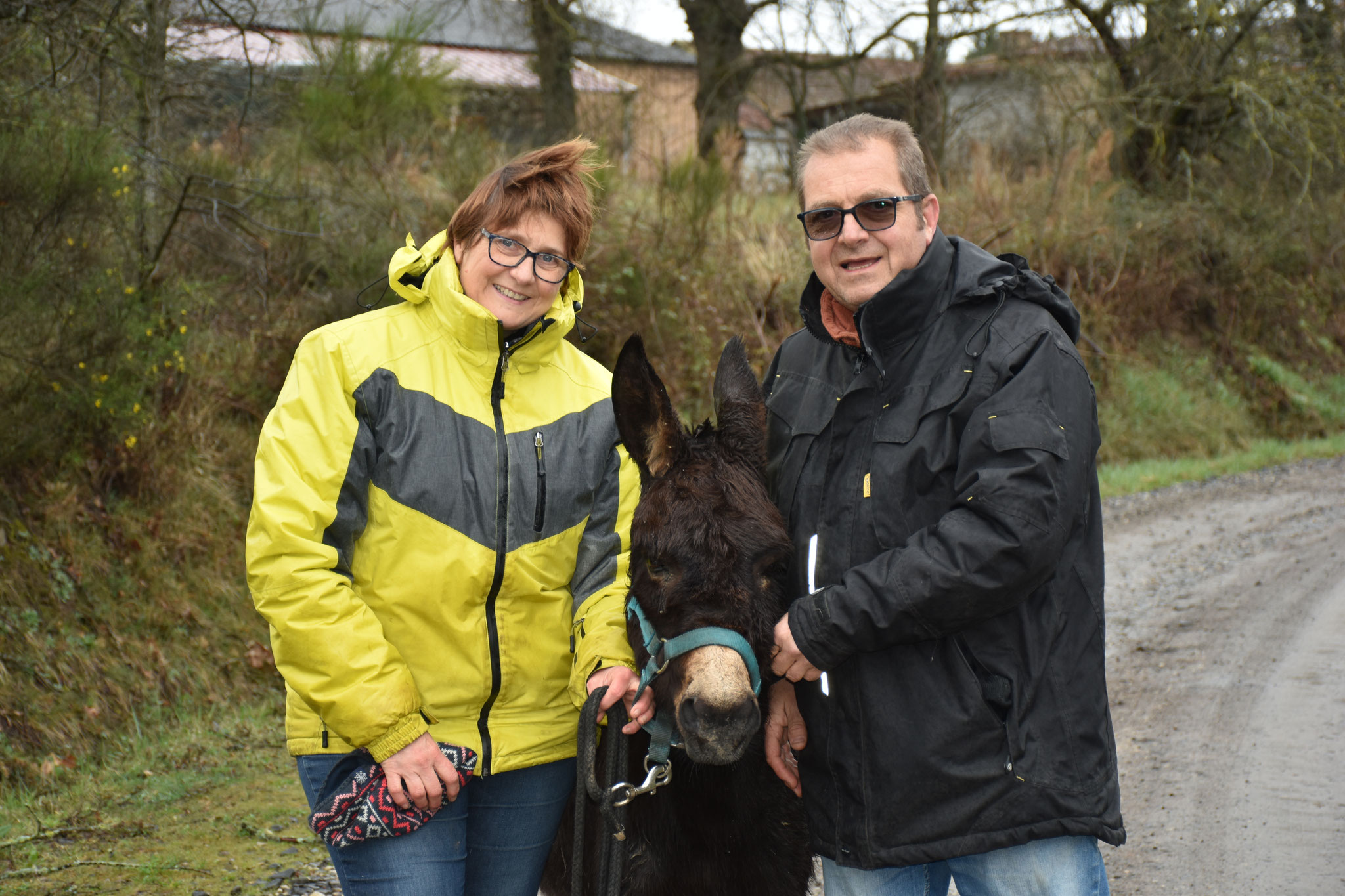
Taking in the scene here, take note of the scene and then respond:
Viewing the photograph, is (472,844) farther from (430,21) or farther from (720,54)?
(720,54)

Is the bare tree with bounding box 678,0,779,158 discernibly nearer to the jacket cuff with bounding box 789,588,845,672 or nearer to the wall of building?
the wall of building

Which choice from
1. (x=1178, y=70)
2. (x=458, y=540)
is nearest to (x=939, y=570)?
(x=458, y=540)

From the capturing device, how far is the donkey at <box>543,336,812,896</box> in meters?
2.32

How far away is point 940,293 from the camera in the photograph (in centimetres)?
231

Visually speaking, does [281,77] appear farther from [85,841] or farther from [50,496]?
[85,841]

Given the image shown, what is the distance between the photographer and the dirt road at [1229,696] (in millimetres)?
4039

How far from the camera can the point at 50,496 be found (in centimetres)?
580

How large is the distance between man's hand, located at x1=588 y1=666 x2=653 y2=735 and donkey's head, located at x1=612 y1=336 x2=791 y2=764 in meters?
0.04

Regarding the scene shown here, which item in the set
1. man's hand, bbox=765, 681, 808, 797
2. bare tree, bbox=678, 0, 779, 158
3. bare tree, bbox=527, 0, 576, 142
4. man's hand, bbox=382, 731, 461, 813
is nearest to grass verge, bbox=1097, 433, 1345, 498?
bare tree, bbox=678, 0, 779, 158

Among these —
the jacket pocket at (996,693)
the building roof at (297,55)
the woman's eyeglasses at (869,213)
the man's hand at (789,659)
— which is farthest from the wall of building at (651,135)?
the jacket pocket at (996,693)

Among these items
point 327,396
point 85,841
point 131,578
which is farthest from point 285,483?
point 131,578

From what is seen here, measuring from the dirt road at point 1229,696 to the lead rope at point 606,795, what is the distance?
2420mm

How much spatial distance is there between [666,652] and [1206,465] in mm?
12077

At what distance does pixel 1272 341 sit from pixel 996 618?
674 inches
